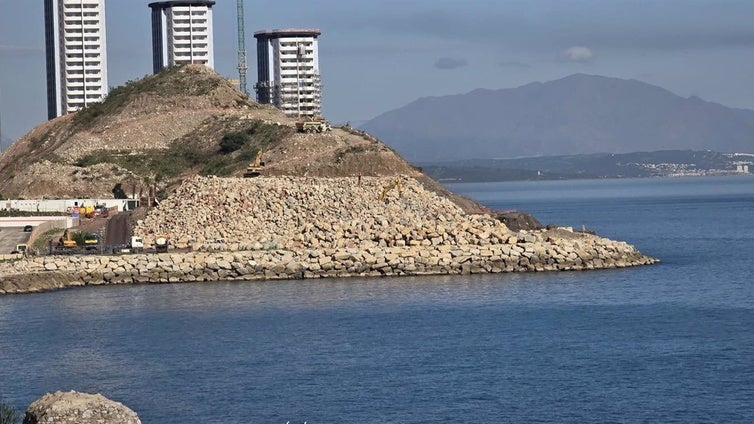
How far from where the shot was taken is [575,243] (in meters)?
65.4

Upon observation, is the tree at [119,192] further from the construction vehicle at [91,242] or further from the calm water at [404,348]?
the calm water at [404,348]

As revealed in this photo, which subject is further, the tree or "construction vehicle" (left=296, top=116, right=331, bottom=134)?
the tree

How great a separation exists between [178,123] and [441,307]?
184 feet

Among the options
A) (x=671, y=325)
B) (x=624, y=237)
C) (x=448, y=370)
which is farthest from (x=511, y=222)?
(x=448, y=370)

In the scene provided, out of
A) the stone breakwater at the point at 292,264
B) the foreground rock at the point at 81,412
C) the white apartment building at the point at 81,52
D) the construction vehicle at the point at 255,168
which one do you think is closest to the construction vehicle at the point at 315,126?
the construction vehicle at the point at 255,168

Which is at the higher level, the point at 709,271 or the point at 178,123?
the point at 178,123

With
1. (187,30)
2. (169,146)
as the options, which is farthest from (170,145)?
(187,30)

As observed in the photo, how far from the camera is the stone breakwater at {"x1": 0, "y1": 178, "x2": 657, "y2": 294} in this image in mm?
60875

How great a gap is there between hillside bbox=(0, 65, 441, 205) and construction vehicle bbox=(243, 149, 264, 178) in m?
0.56

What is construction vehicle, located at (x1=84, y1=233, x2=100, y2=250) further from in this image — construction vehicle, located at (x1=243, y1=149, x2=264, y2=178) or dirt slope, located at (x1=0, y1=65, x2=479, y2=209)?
dirt slope, located at (x1=0, y1=65, x2=479, y2=209)

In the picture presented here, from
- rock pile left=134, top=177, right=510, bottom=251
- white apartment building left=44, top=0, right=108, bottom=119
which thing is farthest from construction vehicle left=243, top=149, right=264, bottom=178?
white apartment building left=44, top=0, right=108, bottom=119

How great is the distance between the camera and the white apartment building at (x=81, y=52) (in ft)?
560

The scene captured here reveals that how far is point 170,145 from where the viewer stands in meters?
99.8

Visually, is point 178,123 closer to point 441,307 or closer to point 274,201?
point 274,201
